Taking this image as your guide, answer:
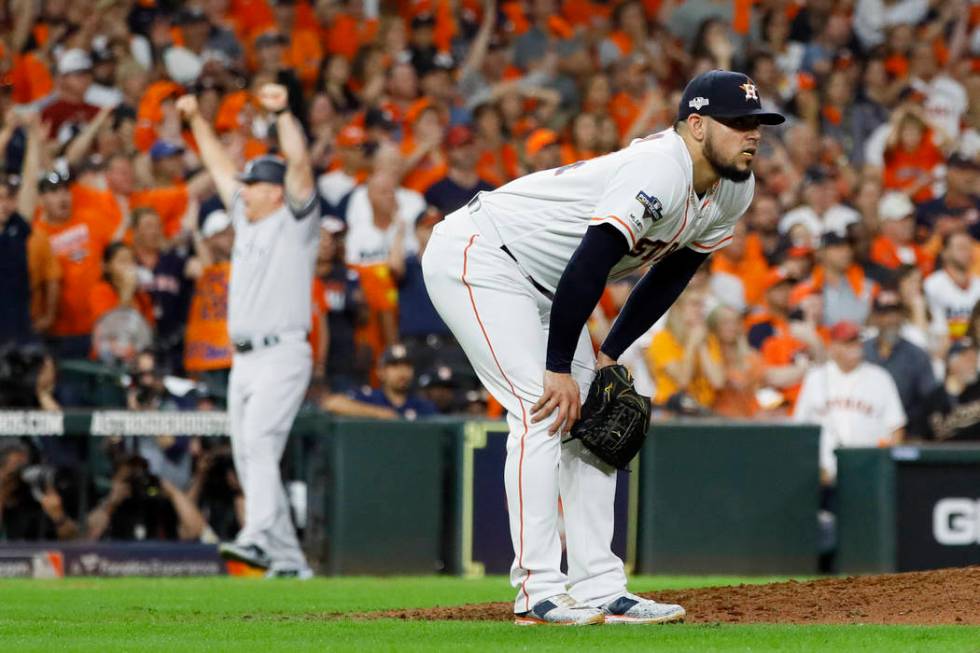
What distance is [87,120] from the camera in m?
13.3

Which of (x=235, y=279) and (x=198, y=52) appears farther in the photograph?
(x=198, y=52)

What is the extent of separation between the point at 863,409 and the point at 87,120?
6.55 meters

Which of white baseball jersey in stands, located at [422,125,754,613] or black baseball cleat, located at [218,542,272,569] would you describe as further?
black baseball cleat, located at [218,542,272,569]

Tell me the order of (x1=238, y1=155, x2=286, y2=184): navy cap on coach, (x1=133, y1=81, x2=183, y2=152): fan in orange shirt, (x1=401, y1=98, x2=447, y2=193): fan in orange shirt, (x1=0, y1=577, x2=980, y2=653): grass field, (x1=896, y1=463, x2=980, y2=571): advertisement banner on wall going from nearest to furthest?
(x1=0, y1=577, x2=980, y2=653): grass field → (x1=238, y1=155, x2=286, y2=184): navy cap on coach → (x1=896, y1=463, x2=980, y2=571): advertisement banner on wall → (x1=133, y1=81, x2=183, y2=152): fan in orange shirt → (x1=401, y1=98, x2=447, y2=193): fan in orange shirt

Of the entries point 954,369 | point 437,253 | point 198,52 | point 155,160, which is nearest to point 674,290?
point 437,253

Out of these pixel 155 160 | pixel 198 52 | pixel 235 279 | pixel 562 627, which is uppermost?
pixel 198 52

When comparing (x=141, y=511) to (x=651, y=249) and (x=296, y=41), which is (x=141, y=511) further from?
(x=296, y=41)

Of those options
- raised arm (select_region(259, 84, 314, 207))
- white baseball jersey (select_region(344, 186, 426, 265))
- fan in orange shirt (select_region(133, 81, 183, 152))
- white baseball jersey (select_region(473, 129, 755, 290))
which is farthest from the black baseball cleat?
fan in orange shirt (select_region(133, 81, 183, 152))

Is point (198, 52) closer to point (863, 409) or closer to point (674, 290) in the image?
point (863, 409)

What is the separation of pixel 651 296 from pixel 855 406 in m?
5.95

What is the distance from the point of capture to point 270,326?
9.89 metres

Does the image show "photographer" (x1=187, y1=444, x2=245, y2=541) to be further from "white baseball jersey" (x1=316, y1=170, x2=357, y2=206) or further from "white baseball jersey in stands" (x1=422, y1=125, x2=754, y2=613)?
"white baseball jersey in stands" (x1=422, y1=125, x2=754, y2=613)

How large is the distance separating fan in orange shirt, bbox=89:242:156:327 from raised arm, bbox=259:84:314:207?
1910 millimetres

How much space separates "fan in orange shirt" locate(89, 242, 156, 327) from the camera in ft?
37.7
